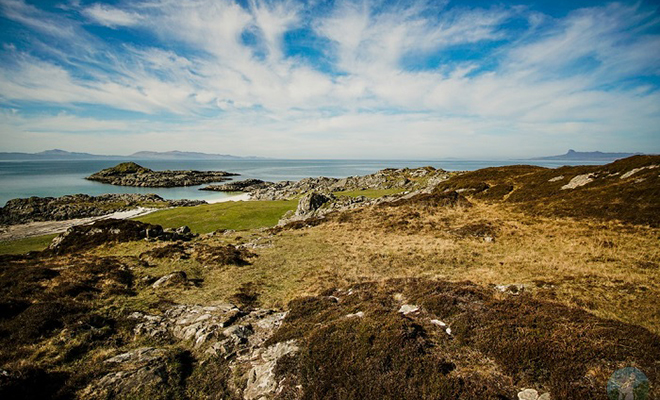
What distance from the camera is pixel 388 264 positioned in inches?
845

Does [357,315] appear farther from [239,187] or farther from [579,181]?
[239,187]

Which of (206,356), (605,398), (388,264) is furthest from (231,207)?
(605,398)

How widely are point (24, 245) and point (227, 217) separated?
89.5ft

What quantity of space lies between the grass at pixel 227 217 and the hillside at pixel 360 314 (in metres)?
15.2

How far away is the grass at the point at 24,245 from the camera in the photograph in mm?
34894

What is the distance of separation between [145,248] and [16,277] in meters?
10.6

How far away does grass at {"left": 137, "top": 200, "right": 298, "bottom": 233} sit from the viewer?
44156 millimetres

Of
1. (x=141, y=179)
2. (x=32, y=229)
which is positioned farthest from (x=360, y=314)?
(x=141, y=179)

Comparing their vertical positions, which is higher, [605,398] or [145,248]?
[605,398]

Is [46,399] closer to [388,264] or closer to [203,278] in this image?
[203,278]

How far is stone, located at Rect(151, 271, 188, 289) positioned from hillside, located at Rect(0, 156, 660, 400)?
0.13m

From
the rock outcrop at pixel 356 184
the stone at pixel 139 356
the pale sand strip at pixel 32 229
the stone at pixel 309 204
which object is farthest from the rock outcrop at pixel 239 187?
the stone at pixel 139 356

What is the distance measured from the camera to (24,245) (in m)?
37.8

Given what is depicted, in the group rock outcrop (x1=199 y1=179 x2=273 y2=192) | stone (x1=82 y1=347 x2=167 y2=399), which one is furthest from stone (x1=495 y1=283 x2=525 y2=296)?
rock outcrop (x1=199 y1=179 x2=273 y2=192)
